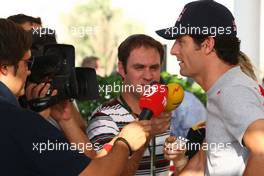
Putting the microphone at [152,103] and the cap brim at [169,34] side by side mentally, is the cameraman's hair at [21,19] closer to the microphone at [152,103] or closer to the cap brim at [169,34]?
the cap brim at [169,34]

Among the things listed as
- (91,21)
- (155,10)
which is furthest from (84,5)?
(155,10)

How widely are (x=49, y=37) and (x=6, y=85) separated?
3.55 feet

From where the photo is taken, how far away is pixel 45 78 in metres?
2.91

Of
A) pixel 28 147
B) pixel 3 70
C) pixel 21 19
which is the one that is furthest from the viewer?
pixel 21 19

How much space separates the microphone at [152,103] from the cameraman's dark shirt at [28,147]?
0.60 meters

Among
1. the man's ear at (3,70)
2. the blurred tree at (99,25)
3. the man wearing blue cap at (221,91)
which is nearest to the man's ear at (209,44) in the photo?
the man wearing blue cap at (221,91)

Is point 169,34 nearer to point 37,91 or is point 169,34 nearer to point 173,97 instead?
point 173,97

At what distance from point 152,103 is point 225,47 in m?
0.50

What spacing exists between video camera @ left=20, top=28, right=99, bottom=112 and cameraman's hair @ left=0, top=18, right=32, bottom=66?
1.43 feet

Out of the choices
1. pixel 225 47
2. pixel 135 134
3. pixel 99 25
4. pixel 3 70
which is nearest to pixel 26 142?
pixel 3 70

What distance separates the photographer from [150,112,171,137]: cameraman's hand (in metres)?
2.82

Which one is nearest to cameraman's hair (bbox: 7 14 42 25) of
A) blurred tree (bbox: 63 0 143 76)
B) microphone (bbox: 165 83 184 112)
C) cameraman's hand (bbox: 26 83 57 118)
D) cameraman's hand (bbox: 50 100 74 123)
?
cameraman's hand (bbox: 50 100 74 123)

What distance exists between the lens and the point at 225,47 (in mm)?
2873

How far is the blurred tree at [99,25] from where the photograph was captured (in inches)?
Result: 811
